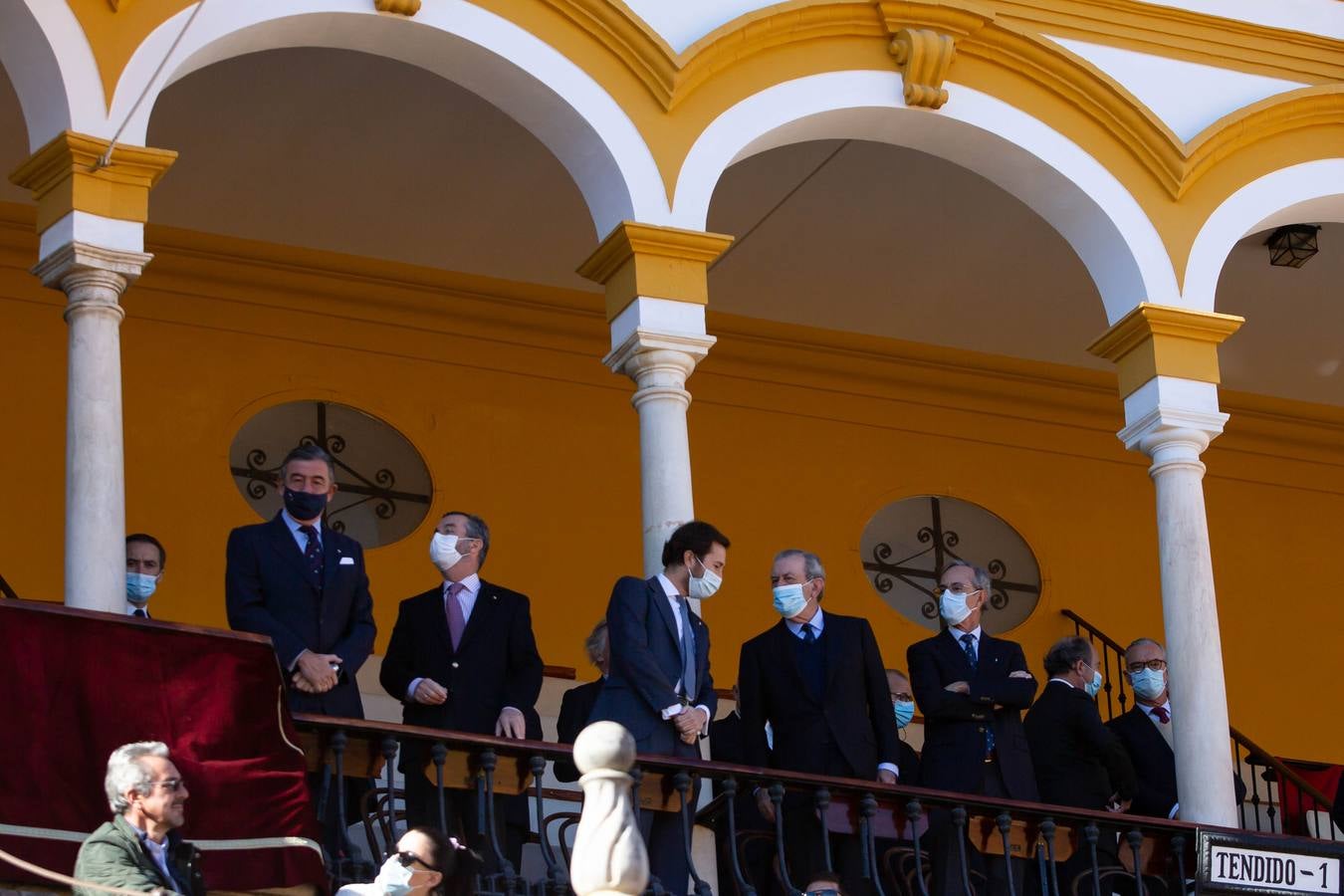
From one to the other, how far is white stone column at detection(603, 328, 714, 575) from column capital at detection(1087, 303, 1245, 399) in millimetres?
2172

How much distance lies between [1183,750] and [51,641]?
515cm

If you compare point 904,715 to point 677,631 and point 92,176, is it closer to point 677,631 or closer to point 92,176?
point 677,631

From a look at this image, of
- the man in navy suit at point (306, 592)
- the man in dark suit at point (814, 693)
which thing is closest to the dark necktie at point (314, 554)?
the man in navy suit at point (306, 592)

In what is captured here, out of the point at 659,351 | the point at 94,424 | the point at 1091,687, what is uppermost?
the point at 659,351

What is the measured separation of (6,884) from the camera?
304 inches

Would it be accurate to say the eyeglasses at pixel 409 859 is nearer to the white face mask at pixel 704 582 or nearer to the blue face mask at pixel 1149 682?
the white face mask at pixel 704 582

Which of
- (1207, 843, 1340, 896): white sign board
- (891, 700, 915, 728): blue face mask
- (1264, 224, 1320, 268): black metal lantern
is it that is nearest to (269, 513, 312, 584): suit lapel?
(891, 700, 915, 728): blue face mask

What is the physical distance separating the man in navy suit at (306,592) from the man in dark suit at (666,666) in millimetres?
915

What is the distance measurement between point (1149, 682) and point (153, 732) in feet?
16.0

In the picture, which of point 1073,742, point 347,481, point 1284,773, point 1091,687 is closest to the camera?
point 1073,742

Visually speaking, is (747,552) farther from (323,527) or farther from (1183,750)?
(323,527)

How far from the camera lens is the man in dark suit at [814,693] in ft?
32.6

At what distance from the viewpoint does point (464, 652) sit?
975 cm

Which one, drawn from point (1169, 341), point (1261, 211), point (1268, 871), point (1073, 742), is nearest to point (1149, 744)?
point (1073, 742)
